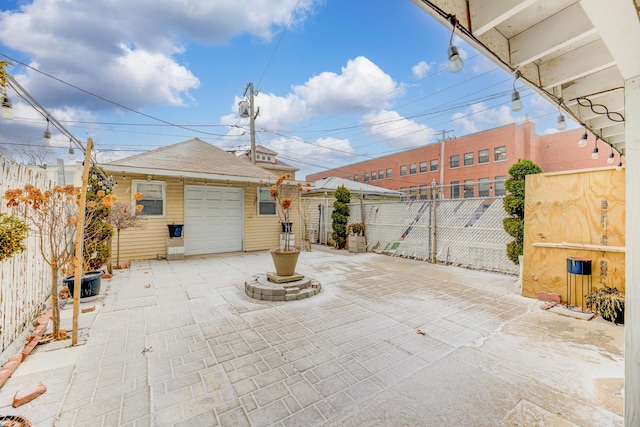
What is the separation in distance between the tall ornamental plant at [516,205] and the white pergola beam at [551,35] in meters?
4.29

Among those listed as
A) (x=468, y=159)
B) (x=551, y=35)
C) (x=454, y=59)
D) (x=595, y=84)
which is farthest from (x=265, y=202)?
(x=468, y=159)

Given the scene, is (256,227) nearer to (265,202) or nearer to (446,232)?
(265,202)

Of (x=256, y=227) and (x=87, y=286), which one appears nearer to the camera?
(x=87, y=286)

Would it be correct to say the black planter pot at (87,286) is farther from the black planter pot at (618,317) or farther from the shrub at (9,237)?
the black planter pot at (618,317)

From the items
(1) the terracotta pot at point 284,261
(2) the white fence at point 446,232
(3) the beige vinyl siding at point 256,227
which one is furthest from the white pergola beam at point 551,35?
(3) the beige vinyl siding at point 256,227

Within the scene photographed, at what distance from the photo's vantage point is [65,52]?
775 centimetres

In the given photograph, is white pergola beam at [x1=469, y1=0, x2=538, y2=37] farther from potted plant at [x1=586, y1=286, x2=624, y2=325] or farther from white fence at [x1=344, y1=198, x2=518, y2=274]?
white fence at [x1=344, y1=198, x2=518, y2=274]

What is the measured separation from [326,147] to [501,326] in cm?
2081

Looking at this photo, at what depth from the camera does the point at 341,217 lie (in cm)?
1009

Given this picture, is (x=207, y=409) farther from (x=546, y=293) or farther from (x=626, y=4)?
(x=546, y=293)

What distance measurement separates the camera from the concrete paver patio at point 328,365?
Result: 183cm

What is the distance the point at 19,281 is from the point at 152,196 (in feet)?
17.6

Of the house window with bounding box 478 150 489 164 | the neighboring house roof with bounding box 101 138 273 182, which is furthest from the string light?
the house window with bounding box 478 150 489 164

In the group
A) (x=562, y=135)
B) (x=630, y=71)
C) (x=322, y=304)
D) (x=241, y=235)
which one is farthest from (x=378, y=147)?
(x=630, y=71)
